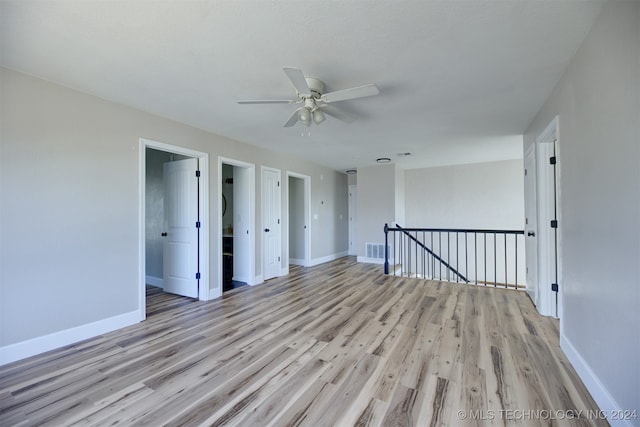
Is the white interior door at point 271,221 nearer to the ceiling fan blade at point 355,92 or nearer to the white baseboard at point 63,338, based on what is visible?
the white baseboard at point 63,338

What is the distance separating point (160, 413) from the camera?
5.48 ft

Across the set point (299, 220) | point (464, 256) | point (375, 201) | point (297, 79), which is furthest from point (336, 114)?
point (464, 256)

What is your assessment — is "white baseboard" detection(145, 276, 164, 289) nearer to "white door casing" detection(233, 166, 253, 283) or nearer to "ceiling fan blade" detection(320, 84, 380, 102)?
"white door casing" detection(233, 166, 253, 283)

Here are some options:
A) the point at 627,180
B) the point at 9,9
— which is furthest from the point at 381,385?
the point at 9,9

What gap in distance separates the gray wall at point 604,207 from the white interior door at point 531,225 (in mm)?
1243

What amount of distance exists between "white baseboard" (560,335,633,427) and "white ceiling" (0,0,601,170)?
2337mm

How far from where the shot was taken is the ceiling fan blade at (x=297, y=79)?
1.89 metres

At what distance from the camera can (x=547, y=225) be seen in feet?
10.3

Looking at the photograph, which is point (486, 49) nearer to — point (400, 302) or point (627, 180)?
point (627, 180)

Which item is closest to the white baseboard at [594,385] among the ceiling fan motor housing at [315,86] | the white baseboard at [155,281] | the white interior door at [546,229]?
the white interior door at [546,229]

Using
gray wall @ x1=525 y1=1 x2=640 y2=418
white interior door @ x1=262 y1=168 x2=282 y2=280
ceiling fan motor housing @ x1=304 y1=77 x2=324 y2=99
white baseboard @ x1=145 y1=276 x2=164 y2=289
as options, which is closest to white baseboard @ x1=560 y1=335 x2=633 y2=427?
gray wall @ x1=525 y1=1 x2=640 y2=418

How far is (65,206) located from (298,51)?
266 cm

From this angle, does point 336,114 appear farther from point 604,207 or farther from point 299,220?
point 299,220

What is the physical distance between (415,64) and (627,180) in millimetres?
1595
